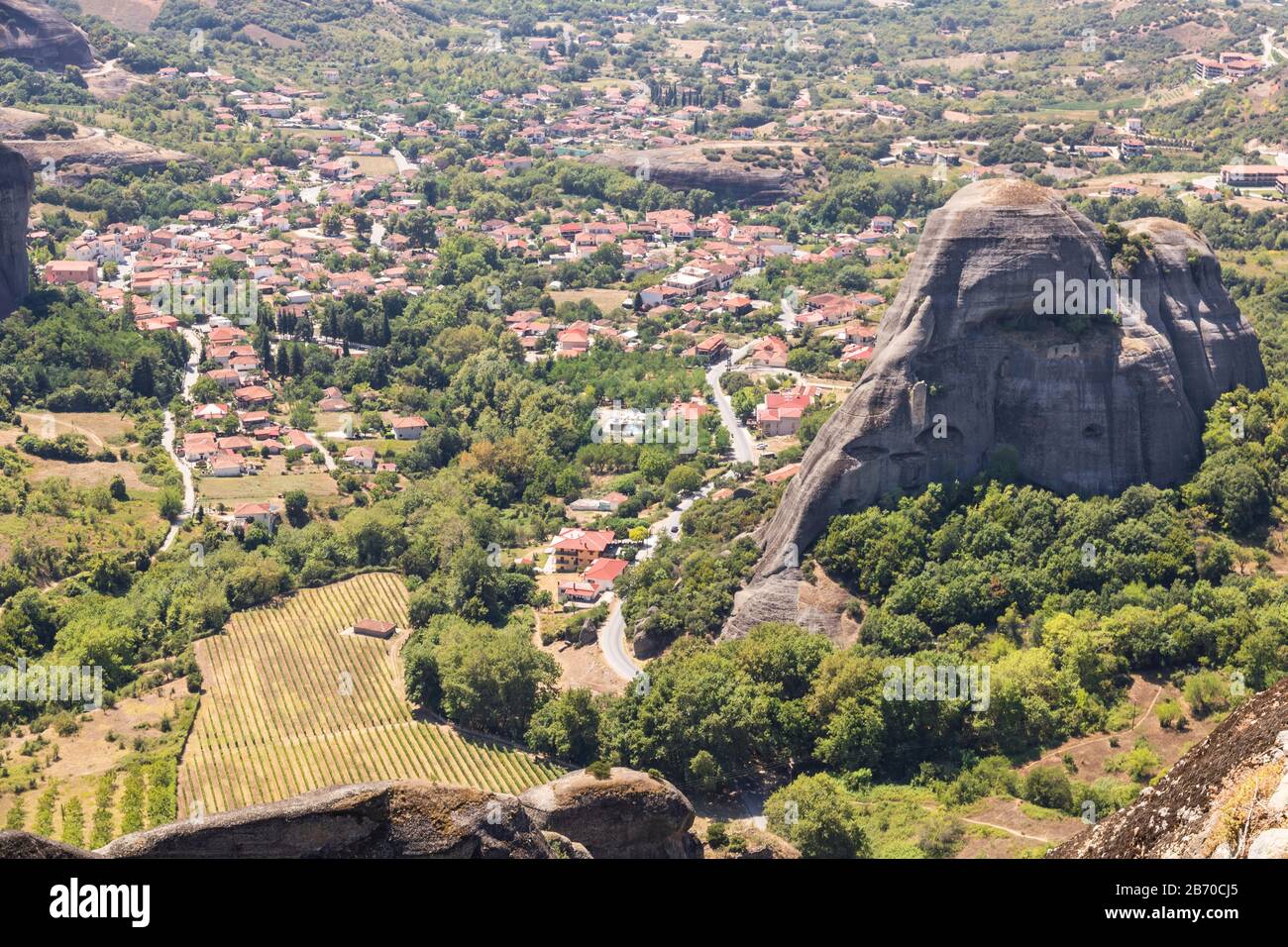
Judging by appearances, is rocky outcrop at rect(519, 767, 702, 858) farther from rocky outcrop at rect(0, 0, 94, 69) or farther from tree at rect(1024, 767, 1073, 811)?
rocky outcrop at rect(0, 0, 94, 69)

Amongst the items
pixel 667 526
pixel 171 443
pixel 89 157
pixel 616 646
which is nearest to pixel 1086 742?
pixel 616 646

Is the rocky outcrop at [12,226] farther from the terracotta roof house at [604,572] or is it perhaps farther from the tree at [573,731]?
the tree at [573,731]

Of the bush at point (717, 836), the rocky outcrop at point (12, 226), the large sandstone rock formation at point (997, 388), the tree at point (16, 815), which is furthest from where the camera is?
the rocky outcrop at point (12, 226)

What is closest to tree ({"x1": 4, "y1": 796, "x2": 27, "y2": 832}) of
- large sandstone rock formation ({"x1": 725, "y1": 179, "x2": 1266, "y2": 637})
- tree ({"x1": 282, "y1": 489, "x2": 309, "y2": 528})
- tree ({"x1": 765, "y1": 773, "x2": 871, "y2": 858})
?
tree ({"x1": 765, "y1": 773, "x2": 871, "y2": 858})

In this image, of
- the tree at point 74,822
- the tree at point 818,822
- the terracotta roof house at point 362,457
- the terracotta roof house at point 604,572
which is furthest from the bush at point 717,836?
the terracotta roof house at point 362,457

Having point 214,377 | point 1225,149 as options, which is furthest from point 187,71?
point 1225,149

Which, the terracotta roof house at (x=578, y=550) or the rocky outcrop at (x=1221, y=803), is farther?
the terracotta roof house at (x=578, y=550)

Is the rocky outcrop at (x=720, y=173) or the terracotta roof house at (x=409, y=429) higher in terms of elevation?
the rocky outcrop at (x=720, y=173)
